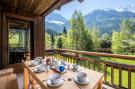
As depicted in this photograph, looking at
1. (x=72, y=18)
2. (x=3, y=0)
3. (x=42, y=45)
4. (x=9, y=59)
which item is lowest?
(x=9, y=59)

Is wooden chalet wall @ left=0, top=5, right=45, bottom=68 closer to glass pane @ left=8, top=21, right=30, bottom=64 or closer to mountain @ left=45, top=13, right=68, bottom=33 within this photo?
glass pane @ left=8, top=21, right=30, bottom=64

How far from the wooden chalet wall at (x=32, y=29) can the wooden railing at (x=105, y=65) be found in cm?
73

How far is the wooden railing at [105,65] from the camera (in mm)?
2648

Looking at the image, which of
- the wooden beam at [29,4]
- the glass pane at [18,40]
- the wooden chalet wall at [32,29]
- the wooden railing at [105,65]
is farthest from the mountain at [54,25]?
the wooden railing at [105,65]

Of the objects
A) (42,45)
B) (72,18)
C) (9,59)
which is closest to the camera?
(9,59)

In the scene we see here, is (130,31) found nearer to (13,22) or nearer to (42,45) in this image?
(42,45)

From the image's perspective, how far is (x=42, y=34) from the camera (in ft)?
17.7

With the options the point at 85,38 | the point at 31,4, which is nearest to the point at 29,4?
the point at 31,4

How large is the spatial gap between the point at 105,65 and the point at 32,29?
3225mm

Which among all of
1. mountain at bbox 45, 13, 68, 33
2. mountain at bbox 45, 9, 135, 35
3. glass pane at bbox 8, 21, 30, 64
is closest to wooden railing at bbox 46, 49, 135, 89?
glass pane at bbox 8, 21, 30, 64

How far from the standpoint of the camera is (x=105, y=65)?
313cm

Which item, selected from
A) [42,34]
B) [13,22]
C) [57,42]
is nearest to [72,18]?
[57,42]

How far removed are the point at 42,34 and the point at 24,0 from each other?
1.89 m

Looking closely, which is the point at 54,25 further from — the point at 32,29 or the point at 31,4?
the point at 31,4
